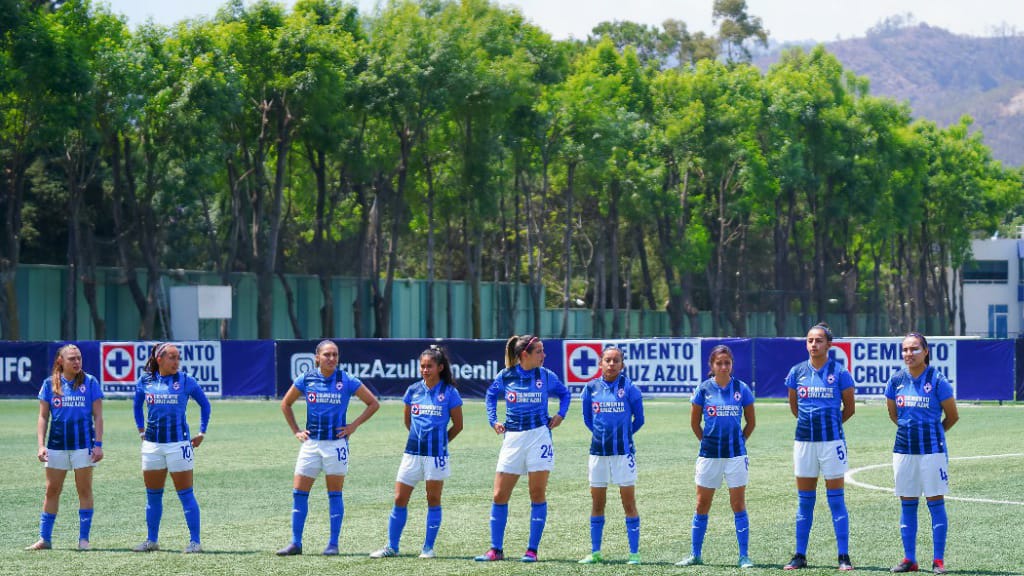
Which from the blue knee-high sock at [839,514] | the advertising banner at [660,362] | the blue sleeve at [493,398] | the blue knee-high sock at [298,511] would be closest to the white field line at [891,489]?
the blue knee-high sock at [839,514]

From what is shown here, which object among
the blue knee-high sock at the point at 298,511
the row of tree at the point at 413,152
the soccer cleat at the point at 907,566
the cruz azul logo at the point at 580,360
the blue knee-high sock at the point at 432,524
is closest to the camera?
the soccer cleat at the point at 907,566

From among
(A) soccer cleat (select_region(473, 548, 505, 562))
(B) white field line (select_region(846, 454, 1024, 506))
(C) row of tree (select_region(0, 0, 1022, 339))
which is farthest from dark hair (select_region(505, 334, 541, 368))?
(C) row of tree (select_region(0, 0, 1022, 339))

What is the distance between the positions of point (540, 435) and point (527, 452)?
0.19 m

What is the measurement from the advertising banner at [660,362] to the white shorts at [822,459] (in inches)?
945

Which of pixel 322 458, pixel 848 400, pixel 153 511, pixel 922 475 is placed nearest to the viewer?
pixel 922 475

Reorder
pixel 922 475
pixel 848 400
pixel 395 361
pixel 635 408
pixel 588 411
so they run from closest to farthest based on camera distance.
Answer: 1. pixel 922 475
2. pixel 848 400
3. pixel 635 408
4. pixel 588 411
5. pixel 395 361

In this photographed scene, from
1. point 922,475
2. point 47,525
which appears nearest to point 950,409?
point 922,475

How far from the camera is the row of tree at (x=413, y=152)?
155ft

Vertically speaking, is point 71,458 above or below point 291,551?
above

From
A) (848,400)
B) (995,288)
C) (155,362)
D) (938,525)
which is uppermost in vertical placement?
(995,288)

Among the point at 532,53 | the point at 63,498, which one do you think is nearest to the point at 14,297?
the point at 532,53

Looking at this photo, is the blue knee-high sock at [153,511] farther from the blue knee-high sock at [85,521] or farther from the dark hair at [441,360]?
the dark hair at [441,360]

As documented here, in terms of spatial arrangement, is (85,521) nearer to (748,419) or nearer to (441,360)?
(441,360)

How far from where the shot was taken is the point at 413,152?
195 ft
